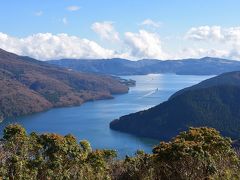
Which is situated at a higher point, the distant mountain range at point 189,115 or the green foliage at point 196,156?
the green foliage at point 196,156

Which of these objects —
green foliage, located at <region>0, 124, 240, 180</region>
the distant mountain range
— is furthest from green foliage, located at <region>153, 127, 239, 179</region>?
the distant mountain range

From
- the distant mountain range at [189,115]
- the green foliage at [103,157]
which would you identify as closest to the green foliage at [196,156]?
the green foliage at [103,157]

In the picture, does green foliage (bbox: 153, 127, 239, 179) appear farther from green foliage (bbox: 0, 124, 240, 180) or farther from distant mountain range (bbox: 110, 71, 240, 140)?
distant mountain range (bbox: 110, 71, 240, 140)

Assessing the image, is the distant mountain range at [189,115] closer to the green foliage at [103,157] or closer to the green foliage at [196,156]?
the green foliage at [103,157]

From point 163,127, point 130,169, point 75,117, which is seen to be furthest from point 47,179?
point 75,117

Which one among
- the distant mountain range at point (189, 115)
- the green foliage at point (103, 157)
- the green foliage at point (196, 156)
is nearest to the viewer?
the green foliage at point (196, 156)

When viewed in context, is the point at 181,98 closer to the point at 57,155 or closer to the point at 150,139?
the point at 150,139
